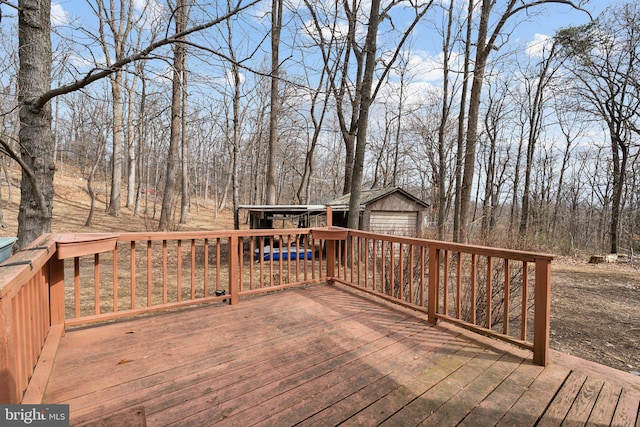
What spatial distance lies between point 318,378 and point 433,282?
1604 mm

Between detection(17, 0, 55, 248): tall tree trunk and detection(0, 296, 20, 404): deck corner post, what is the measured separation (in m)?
2.42

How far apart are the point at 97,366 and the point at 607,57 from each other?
18.1 meters

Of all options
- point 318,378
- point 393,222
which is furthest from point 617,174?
point 318,378

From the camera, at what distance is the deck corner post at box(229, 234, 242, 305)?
3.52 meters

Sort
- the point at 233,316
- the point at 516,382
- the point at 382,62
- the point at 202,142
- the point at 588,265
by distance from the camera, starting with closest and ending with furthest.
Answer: the point at 516,382 → the point at 233,316 → the point at 382,62 → the point at 588,265 → the point at 202,142

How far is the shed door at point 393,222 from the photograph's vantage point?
10.8 meters

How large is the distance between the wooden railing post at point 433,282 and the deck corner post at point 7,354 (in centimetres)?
307

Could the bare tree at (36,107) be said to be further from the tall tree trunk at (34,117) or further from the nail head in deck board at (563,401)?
the nail head in deck board at (563,401)

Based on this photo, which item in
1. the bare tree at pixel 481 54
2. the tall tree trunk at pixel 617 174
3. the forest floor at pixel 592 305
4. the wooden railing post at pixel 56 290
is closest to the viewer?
the wooden railing post at pixel 56 290

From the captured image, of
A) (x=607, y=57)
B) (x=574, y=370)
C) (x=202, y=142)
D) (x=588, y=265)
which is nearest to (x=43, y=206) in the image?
(x=574, y=370)

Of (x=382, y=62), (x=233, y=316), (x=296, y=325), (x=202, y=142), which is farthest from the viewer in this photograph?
(x=202, y=142)

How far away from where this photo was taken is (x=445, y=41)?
10.7 metres

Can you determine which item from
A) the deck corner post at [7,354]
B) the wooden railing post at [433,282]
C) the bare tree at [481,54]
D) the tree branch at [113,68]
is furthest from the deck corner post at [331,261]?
the bare tree at [481,54]

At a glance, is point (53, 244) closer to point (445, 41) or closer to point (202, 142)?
point (445, 41)
